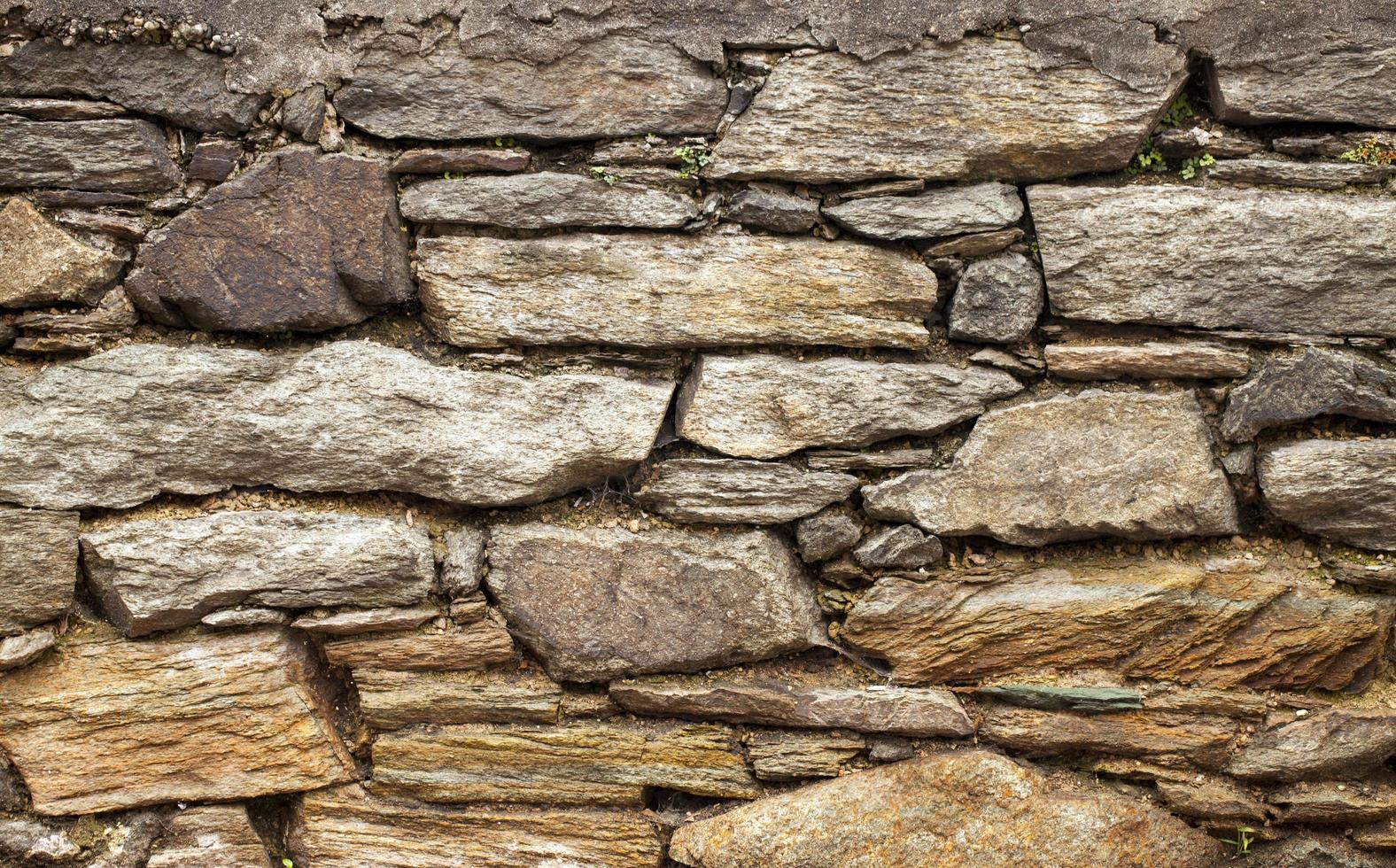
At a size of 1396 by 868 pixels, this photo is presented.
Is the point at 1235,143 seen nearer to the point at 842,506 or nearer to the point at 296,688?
the point at 842,506

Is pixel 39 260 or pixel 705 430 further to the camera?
pixel 705 430

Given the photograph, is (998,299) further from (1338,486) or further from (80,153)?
(80,153)

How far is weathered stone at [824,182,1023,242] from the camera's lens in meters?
3.19

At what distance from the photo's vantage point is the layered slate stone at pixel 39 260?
3.09 meters

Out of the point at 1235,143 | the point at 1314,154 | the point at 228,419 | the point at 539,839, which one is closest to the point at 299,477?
the point at 228,419

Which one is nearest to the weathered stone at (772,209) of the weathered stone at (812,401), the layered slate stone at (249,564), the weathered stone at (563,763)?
the weathered stone at (812,401)

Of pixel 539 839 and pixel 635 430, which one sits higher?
pixel 635 430

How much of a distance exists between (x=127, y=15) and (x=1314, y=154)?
142 inches

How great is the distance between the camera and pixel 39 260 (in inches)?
122

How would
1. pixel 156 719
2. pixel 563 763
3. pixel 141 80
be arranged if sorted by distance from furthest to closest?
pixel 563 763, pixel 156 719, pixel 141 80

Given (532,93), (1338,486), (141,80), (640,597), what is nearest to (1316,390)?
(1338,486)

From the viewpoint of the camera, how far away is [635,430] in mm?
3223

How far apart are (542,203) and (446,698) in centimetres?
157

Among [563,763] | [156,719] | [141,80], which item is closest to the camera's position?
[141,80]
